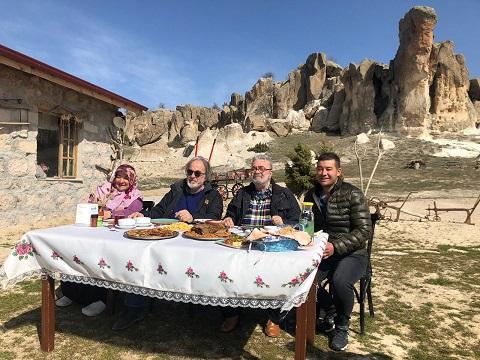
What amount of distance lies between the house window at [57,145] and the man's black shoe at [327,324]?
278 inches

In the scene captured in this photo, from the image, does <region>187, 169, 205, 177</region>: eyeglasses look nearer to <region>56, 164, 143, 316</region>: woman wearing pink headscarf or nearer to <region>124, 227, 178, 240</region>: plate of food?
<region>56, 164, 143, 316</region>: woman wearing pink headscarf

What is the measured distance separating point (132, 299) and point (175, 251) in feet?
3.55

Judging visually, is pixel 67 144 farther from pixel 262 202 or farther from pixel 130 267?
pixel 130 267

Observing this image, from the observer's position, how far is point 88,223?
3074 mm

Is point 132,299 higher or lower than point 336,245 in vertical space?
lower

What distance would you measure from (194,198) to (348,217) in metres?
1.61

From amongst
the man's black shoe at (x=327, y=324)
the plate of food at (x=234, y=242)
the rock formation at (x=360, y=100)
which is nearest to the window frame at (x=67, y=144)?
the plate of food at (x=234, y=242)

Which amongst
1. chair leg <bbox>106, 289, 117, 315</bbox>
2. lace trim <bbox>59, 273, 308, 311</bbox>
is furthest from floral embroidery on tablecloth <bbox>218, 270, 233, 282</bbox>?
chair leg <bbox>106, 289, 117, 315</bbox>

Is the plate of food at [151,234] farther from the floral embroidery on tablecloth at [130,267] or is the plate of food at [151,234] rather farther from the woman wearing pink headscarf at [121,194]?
the woman wearing pink headscarf at [121,194]

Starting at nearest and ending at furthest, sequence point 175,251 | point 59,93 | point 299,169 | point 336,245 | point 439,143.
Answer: point 175,251
point 336,245
point 59,93
point 299,169
point 439,143

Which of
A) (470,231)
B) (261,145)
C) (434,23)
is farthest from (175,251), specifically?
(434,23)

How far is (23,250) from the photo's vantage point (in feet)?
9.04

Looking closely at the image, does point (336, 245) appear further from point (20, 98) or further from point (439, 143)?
point (439, 143)

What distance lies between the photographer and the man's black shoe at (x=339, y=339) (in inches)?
114
